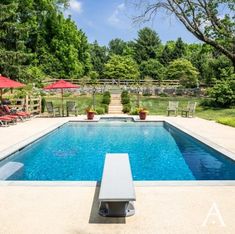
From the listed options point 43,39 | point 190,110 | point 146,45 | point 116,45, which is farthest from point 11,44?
point 116,45

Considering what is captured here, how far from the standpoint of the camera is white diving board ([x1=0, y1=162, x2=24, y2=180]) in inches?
281

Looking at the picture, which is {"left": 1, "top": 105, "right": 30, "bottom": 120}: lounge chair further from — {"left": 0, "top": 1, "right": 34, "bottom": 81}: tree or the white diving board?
{"left": 0, "top": 1, "right": 34, "bottom": 81}: tree

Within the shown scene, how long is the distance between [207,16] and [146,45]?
44789mm

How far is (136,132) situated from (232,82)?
13.8 metres

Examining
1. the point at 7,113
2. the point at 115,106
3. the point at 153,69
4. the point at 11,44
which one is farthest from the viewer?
the point at 153,69

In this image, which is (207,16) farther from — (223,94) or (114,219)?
(114,219)

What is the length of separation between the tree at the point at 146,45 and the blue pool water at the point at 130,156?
48343mm

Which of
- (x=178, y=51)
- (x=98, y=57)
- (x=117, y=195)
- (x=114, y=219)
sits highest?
(x=178, y=51)

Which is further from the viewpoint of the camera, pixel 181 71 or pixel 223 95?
pixel 181 71

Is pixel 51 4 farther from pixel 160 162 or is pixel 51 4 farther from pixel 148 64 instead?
pixel 160 162

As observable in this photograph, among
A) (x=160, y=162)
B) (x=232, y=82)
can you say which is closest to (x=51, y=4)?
(x=232, y=82)

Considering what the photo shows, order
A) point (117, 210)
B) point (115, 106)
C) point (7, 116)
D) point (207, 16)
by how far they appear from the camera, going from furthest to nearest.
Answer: point (115, 106)
point (207, 16)
point (7, 116)
point (117, 210)

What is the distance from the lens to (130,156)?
9.66 meters

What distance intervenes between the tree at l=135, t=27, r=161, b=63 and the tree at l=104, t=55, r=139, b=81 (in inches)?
350
